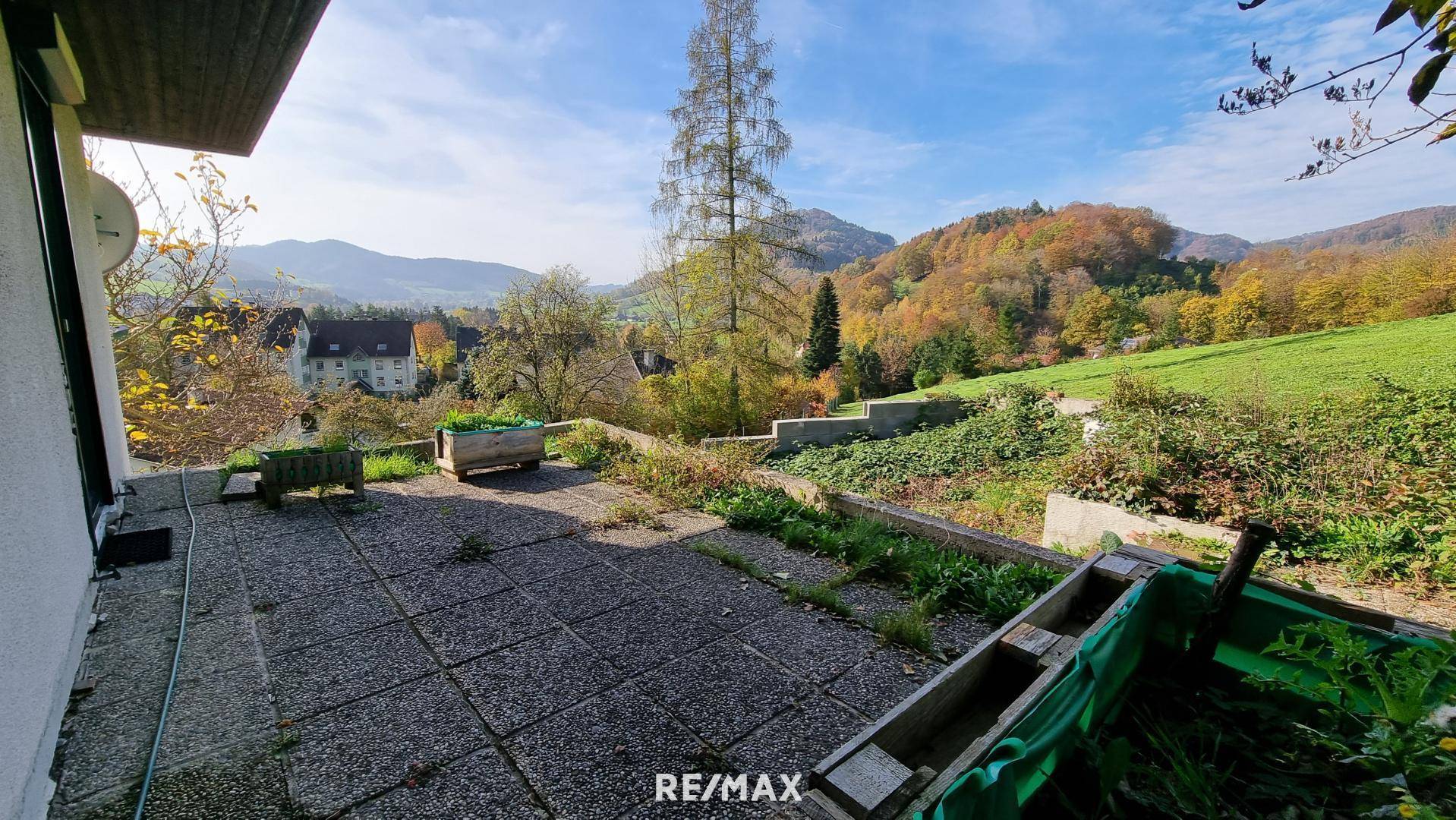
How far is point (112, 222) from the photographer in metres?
4.06

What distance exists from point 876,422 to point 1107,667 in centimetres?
940

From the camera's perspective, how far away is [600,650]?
2.38 meters

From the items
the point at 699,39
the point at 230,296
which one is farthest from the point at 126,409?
the point at 699,39

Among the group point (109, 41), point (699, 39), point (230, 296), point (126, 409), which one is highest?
point (699, 39)

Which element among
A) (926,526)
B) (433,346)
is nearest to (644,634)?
(926,526)

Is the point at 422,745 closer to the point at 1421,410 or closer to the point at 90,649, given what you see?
the point at 90,649

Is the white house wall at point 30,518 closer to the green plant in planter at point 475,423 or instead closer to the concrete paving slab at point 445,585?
the concrete paving slab at point 445,585

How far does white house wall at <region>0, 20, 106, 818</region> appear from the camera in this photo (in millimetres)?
1400

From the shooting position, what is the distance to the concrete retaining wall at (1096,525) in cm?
414

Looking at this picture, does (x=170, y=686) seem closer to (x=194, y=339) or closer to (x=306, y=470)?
(x=306, y=470)

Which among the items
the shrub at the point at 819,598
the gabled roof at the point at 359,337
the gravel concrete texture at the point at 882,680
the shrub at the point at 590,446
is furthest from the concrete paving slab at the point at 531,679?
the gabled roof at the point at 359,337

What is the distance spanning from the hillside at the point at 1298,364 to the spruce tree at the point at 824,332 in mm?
11213

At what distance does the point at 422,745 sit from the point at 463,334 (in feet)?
183

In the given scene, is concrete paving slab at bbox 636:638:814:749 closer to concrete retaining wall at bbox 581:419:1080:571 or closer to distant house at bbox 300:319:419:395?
concrete retaining wall at bbox 581:419:1080:571
